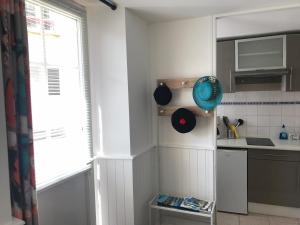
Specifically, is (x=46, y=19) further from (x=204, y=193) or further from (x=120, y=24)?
(x=204, y=193)

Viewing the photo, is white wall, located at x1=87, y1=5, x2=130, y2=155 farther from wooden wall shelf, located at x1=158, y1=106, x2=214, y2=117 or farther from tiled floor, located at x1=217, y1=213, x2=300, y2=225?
tiled floor, located at x1=217, y1=213, x2=300, y2=225

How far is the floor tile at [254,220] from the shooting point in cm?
284

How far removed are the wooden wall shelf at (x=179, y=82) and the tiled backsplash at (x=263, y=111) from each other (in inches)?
50.9

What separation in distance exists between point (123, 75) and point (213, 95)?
2.88 feet

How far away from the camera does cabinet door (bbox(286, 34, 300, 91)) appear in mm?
2953

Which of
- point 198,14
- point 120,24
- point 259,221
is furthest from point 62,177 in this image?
point 259,221

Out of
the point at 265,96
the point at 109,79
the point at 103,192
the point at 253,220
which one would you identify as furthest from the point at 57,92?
the point at 265,96

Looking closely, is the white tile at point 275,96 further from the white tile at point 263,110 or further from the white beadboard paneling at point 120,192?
the white beadboard paneling at point 120,192

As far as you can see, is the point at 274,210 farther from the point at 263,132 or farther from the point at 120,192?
the point at 120,192

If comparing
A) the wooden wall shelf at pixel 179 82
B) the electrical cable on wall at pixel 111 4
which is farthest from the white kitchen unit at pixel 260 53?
the electrical cable on wall at pixel 111 4

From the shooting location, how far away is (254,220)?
2.90 m

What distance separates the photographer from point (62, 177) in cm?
185

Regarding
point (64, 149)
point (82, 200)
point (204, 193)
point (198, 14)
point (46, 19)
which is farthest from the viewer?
point (204, 193)

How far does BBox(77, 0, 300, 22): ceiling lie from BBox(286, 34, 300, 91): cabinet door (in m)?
0.94
